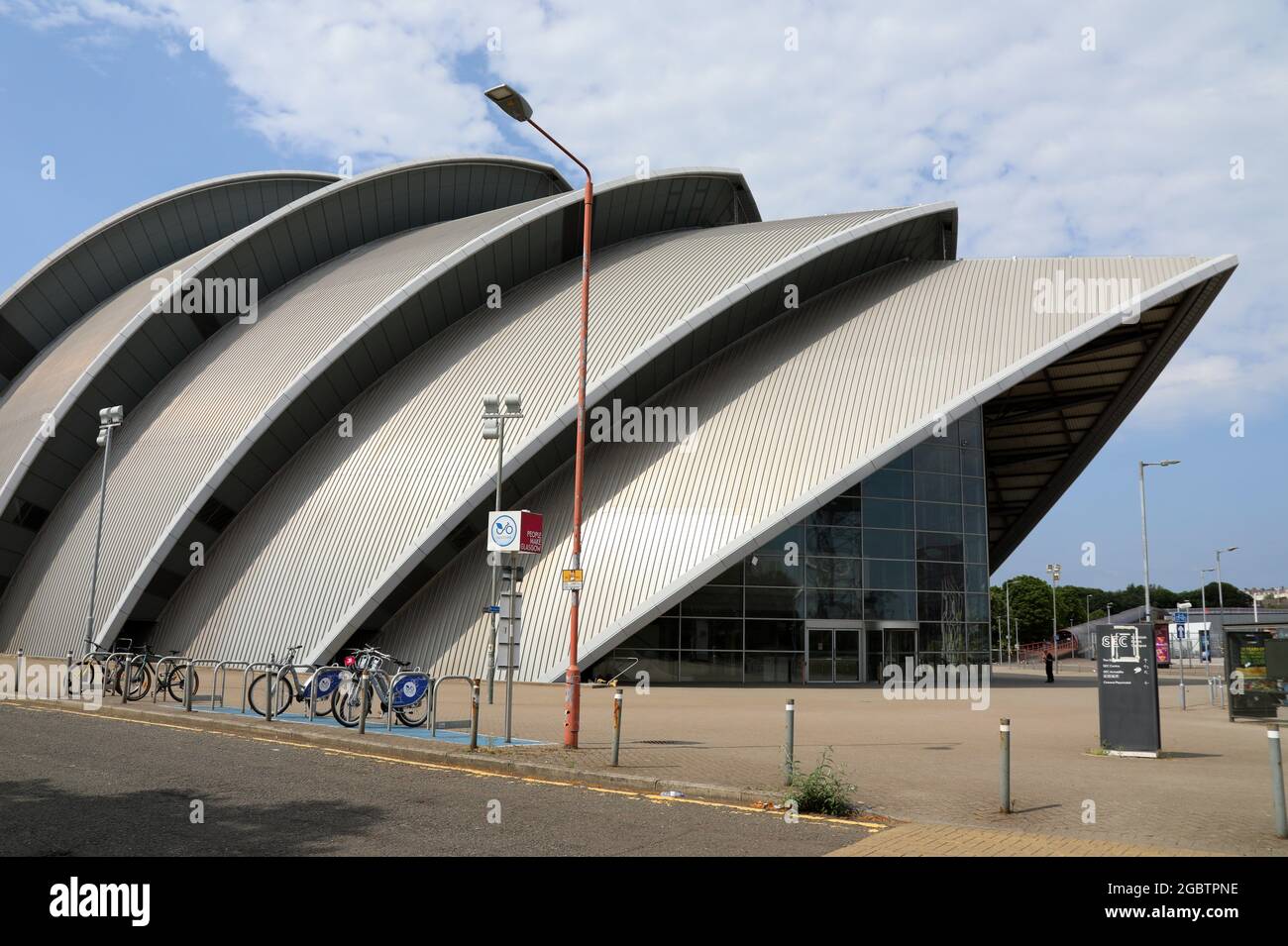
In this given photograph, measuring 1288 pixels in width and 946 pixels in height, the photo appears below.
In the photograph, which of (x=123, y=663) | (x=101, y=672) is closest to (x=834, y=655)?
(x=123, y=663)

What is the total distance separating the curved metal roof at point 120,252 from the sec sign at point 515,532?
39063mm

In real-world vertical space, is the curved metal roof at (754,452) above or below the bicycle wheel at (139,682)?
above

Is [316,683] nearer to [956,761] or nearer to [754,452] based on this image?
[956,761]

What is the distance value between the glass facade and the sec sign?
50.1ft

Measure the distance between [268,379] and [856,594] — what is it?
21796 mm

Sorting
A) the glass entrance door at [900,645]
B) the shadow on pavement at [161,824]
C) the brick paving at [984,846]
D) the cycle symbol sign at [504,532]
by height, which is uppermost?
the cycle symbol sign at [504,532]

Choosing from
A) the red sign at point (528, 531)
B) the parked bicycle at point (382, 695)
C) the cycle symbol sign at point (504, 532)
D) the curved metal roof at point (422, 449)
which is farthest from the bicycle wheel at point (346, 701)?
the curved metal roof at point (422, 449)

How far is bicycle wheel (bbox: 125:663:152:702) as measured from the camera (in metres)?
21.4

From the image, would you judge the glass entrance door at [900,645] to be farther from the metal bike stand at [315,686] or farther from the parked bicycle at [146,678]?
the parked bicycle at [146,678]

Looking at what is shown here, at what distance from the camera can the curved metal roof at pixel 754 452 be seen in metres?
29.1

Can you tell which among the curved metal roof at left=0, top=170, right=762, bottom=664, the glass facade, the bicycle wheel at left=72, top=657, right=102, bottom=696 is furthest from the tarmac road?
the curved metal roof at left=0, top=170, right=762, bottom=664

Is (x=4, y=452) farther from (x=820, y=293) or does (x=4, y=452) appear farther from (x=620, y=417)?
(x=820, y=293)

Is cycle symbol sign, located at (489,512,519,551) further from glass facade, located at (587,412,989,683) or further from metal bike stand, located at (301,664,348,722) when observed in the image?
glass facade, located at (587,412,989,683)

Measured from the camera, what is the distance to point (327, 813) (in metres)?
9.42
